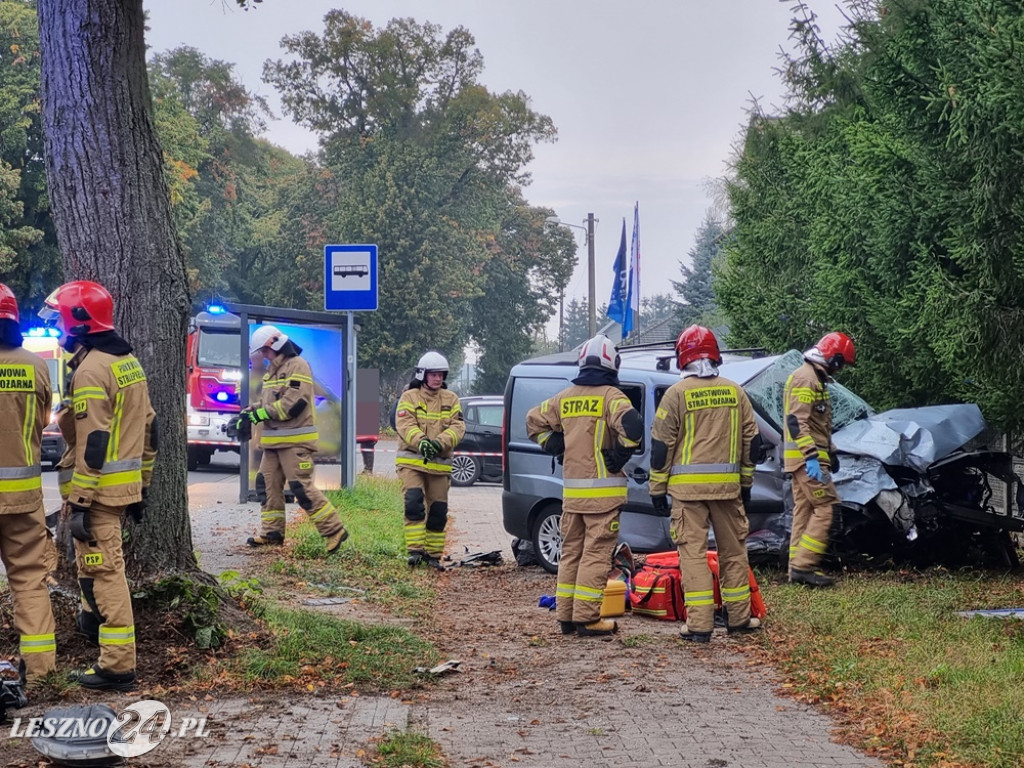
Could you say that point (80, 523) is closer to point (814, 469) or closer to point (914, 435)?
point (814, 469)

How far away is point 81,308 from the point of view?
21.1 ft

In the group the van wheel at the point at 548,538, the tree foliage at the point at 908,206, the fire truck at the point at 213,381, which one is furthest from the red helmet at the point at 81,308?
Answer: the fire truck at the point at 213,381

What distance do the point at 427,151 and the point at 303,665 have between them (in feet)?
158

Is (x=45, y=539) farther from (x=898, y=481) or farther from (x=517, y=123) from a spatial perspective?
(x=517, y=123)

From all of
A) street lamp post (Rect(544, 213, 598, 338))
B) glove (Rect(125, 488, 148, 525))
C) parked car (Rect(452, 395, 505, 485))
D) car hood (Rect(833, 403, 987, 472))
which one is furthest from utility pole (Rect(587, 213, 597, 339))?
glove (Rect(125, 488, 148, 525))

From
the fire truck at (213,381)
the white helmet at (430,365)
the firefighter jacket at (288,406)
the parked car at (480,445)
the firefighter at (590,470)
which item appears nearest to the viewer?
the firefighter at (590,470)

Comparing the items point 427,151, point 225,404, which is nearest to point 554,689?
point 225,404

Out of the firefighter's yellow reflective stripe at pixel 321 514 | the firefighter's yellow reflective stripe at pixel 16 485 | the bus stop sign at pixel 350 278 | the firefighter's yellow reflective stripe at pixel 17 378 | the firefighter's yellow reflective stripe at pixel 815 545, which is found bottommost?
the firefighter's yellow reflective stripe at pixel 815 545

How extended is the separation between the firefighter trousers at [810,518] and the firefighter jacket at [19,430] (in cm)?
589

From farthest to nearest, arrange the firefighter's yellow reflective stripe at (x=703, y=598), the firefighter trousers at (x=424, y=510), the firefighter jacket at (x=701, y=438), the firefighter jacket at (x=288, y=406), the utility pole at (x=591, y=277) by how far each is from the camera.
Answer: the utility pole at (x=591, y=277), the firefighter jacket at (x=288, y=406), the firefighter trousers at (x=424, y=510), the firefighter jacket at (x=701, y=438), the firefighter's yellow reflective stripe at (x=703, y=598)

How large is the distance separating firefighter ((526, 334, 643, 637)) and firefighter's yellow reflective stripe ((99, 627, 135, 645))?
10.1 feet

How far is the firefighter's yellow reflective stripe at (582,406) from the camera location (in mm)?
8594

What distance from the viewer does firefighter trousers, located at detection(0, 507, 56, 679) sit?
20.5ft

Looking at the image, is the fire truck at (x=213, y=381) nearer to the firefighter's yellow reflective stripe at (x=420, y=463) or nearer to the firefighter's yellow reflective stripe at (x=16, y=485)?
the firefighter's yellow reflective stripe at (x=420, y=463)
